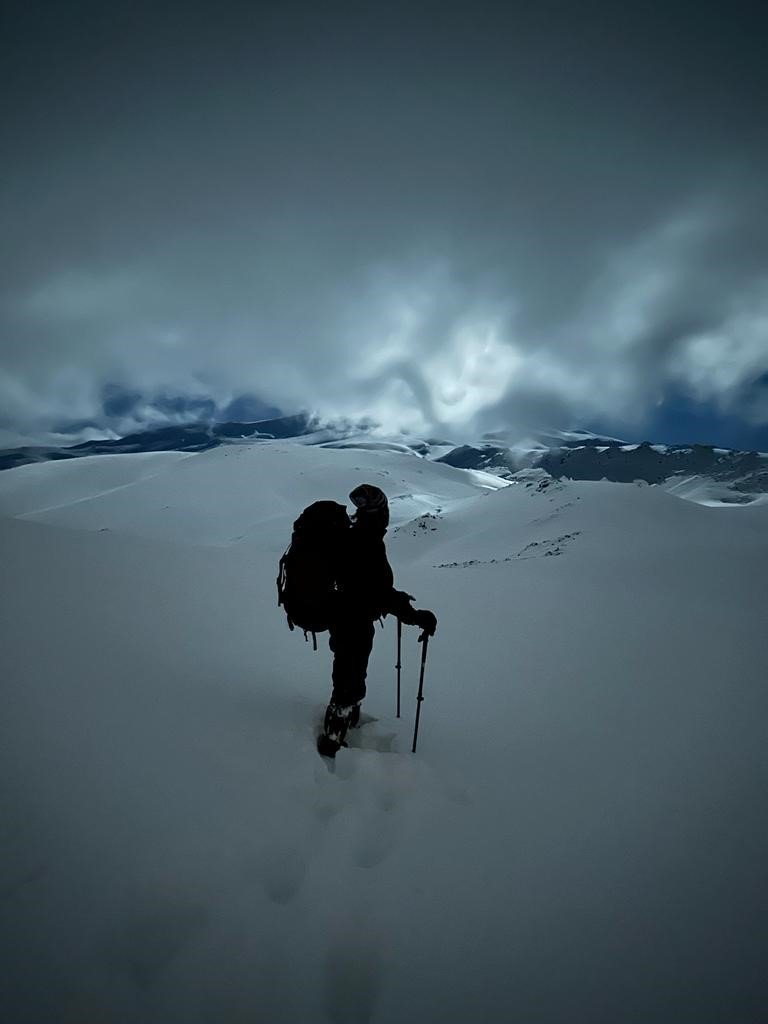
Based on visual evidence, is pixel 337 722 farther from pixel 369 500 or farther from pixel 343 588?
pixel 369 500

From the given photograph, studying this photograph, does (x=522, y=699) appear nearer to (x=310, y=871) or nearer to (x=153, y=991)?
(x=310, y=871)

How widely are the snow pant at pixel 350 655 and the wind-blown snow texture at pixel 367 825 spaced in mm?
508

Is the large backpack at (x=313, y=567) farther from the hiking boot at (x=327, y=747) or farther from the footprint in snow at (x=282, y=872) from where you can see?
the footprint in snow at (x=282, y=872)

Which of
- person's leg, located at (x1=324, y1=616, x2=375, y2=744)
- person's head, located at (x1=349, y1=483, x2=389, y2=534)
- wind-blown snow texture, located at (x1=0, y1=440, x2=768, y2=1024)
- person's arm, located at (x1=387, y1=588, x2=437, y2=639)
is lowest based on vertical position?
wind-blown snow texture, located at (x1=0, y1=440, x2=768, y2=1024)

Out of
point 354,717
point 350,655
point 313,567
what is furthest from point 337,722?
point 313,567

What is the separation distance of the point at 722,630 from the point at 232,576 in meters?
9.22

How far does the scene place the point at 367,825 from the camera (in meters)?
2.82

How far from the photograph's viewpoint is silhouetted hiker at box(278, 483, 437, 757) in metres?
3.38

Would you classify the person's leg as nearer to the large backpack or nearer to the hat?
the large backpack

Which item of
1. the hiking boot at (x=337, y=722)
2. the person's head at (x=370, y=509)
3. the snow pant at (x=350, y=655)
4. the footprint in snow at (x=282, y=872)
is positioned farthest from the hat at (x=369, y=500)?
the footprint in snow at (x=282, y=872)

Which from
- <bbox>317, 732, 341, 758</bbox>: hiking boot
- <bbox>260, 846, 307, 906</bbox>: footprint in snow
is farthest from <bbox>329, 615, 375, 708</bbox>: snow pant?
<bbox>260, 846, 307, 906</bbox>: footprint in snow

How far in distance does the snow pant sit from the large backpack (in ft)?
0.80

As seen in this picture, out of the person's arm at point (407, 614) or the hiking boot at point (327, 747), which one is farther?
the person's arm at point (407, 614)

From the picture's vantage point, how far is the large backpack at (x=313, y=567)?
336 cm
